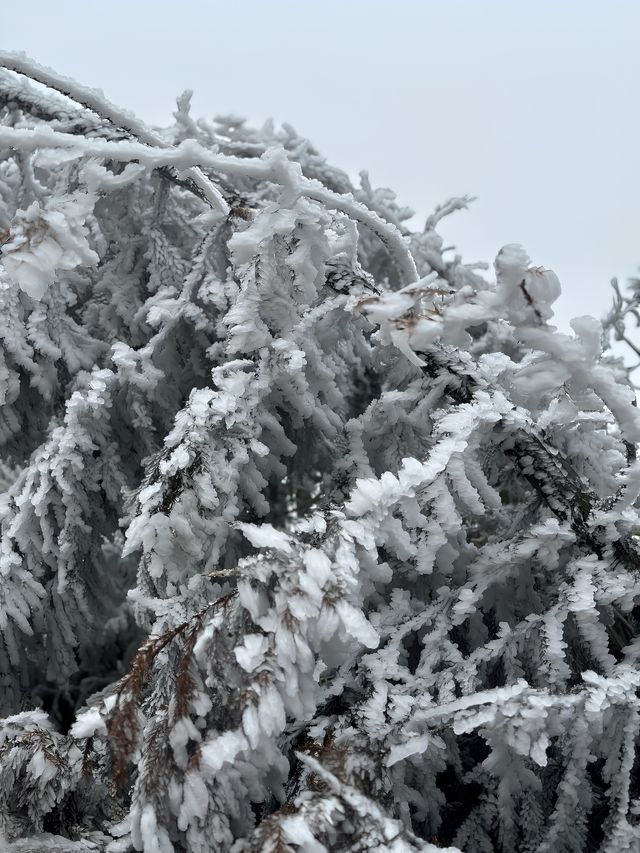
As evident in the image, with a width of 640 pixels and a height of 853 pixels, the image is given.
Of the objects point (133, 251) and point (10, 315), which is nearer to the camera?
point (10, 315)

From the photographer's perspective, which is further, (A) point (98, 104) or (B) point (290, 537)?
(A) point (98, 104)

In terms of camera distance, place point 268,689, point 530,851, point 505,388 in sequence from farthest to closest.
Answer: point 505,388, point 530,851, point 268,689

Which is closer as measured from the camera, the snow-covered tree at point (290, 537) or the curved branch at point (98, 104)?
the snow-covered tree at point (290, 537)

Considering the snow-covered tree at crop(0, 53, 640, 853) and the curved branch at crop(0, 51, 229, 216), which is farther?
the curved branch at crop(0, 51, 229, 216)

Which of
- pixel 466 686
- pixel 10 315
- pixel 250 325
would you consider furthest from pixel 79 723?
pixel 10 315

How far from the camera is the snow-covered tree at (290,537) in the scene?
93 centimetres

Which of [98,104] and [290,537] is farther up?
[98,104]

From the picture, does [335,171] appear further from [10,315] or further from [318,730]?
[318,730]

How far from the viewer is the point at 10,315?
63.4 inches

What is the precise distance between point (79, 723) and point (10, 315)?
3.17ft

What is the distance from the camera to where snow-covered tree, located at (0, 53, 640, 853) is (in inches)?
36.6

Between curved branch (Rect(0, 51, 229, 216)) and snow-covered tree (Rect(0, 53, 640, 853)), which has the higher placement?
curved branch (Rect(0, 51, 229, 216))

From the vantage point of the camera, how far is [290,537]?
3.26ft

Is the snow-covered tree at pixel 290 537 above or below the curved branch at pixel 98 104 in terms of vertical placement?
below
